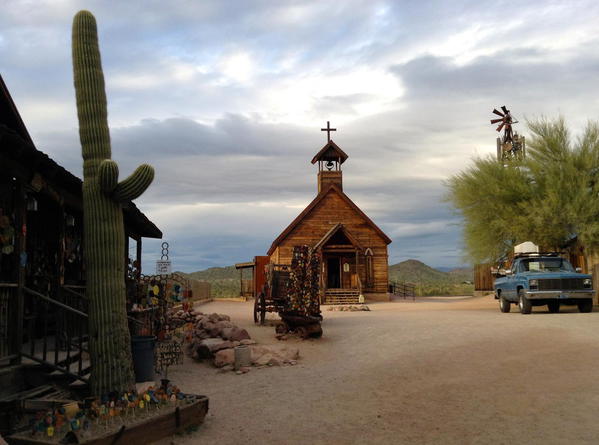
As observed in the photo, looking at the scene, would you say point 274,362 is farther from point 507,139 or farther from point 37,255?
point 507,139

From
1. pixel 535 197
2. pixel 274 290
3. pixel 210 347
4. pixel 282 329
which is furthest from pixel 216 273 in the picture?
pixel 210 347

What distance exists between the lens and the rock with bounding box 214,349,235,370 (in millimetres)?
11414

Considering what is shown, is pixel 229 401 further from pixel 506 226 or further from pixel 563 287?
pixel 506 226

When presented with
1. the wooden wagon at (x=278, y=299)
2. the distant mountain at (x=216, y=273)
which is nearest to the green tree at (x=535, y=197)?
the wooden wagon at (x=278, y=299)

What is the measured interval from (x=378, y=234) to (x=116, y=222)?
24.6 m

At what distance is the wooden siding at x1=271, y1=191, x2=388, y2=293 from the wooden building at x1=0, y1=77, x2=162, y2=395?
17062 millimetres

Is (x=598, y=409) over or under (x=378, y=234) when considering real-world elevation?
under

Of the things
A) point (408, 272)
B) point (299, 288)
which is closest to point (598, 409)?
point (299, 288)

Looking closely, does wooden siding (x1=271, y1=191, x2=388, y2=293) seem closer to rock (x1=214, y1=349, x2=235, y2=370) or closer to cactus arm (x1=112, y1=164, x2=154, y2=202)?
rock (x1=214, y1=349, x2=235, y2=370)

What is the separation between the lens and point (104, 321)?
7.74 metres

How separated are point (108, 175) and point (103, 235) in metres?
0.84

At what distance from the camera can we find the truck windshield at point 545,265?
19.4 metres

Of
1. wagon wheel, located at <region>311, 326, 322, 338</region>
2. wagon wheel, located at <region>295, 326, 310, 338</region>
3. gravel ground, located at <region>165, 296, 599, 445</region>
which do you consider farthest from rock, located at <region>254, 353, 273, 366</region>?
wagon wheel, located at <region>311, 326, 322, 338</region>

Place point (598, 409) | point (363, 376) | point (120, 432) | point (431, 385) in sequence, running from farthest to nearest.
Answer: point (363, 376) < point (431, 385) < point (598, 409) < point (120, 432)
